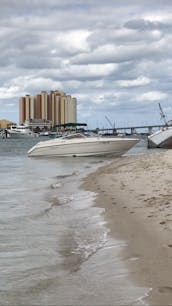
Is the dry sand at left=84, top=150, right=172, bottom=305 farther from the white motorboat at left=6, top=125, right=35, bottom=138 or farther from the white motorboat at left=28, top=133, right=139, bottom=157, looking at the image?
the white motorboat at left=6, top=125, right=35, bottom=138

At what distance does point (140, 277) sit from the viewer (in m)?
7.17

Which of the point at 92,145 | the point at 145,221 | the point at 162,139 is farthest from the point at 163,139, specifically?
the point at 145,221

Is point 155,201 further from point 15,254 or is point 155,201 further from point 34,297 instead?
point 34,297

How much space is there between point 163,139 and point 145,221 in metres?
52.6

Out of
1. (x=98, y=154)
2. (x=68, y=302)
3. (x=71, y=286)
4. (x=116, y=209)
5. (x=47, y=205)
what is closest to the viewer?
(x=68, y=302)

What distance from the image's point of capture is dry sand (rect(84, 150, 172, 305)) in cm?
707

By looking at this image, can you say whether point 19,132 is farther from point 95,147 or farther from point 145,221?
point 145,221

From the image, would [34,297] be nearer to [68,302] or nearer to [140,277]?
[68,302]

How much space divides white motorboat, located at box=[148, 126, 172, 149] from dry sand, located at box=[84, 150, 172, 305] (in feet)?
135

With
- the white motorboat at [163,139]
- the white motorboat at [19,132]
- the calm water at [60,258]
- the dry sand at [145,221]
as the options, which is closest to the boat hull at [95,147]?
the white motorboat at [163,139]

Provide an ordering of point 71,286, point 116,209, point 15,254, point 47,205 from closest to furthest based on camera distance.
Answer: point 71,286
point 15,254
point 116,209
point 47,205

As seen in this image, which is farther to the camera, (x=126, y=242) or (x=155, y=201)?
(x=155, y=201)

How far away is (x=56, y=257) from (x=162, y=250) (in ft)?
5.72

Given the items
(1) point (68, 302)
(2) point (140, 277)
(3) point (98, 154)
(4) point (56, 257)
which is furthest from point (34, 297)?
(3) point (98, 154)
